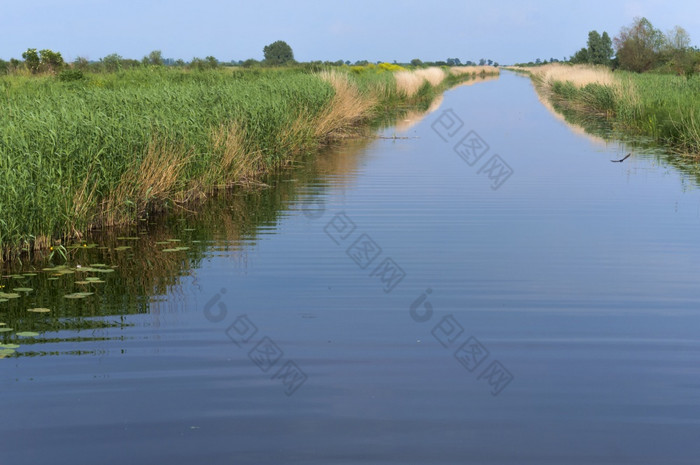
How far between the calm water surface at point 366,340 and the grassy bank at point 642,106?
28.1 feet

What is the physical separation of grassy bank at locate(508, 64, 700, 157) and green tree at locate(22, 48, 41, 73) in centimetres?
2750

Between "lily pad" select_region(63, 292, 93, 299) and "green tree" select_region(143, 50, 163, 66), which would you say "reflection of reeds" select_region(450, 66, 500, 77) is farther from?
"lily pad" select_region(63, 292, 93, 299)

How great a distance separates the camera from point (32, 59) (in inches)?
1932

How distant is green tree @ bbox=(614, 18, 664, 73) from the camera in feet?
251

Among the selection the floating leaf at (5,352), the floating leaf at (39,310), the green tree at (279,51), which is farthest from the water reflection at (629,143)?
the green tree at (279,51)

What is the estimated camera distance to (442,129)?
28172 mm

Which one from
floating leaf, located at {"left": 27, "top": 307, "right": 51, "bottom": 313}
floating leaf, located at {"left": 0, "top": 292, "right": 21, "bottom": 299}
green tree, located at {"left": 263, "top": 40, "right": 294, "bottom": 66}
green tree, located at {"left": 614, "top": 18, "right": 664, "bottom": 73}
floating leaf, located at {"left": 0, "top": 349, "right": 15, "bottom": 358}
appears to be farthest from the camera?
green tree, located at {"left": 263, "top": 40, "right": 294, "bottom": 66}

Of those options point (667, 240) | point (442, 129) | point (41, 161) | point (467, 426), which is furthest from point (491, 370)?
point (442, 129)

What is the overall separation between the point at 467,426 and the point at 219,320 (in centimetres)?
289

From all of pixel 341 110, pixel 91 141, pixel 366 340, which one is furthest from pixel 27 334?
pixel 341 110

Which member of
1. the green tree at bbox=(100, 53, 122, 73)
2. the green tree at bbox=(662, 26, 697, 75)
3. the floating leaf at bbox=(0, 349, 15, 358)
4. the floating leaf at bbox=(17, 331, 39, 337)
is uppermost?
the green tree at bbox=(100, 53, 122, 73)

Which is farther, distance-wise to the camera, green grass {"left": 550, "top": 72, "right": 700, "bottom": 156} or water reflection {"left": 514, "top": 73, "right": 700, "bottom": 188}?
green grass {"left": 550, "top": 72, "right": 700, "bottom": 156}

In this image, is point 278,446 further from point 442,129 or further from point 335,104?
point 442,129

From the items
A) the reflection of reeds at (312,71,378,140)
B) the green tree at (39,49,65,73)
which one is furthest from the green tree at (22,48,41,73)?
the reflection of reeds at (312,71,378,140)
